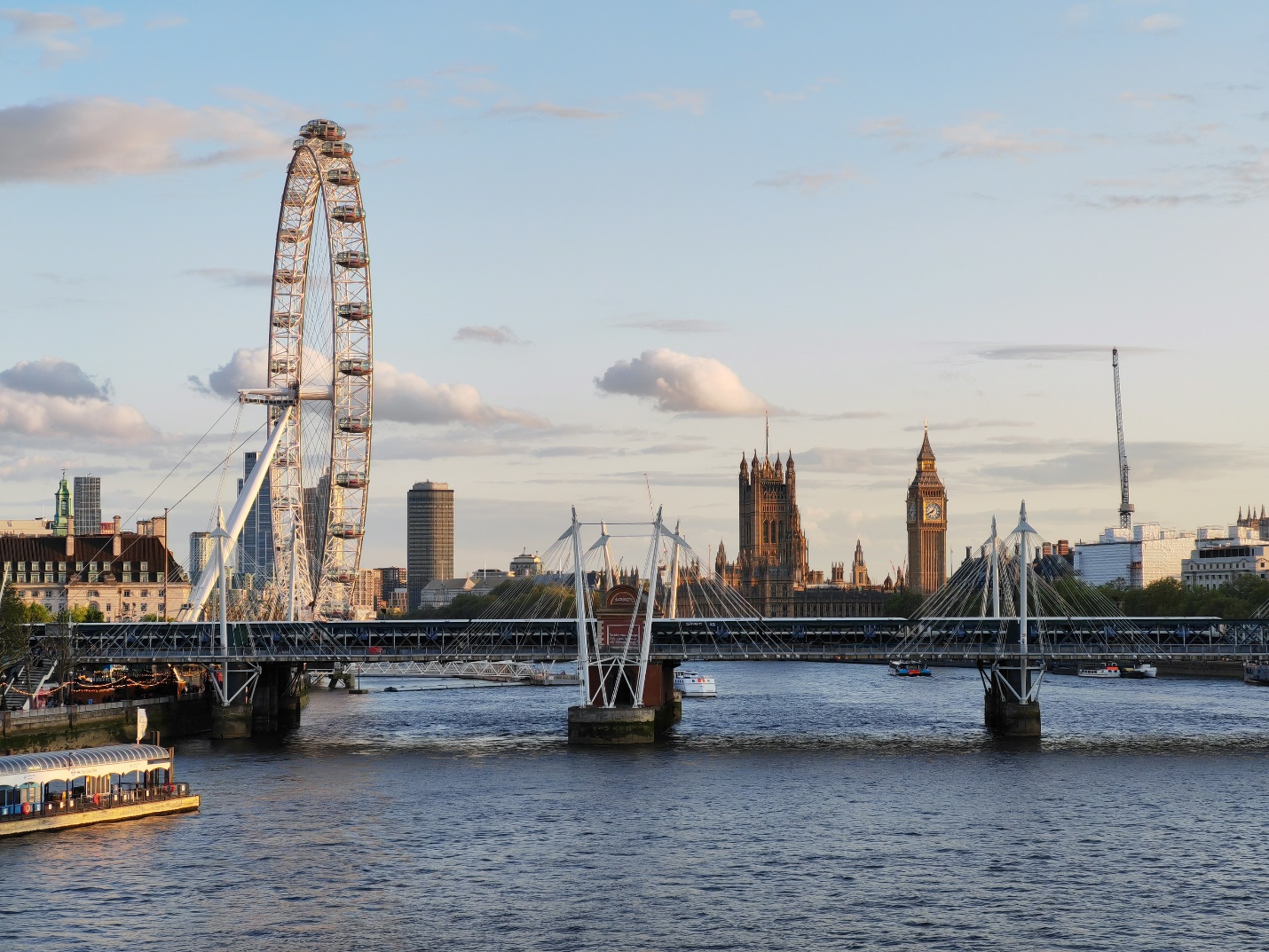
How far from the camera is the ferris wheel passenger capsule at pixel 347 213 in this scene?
105 metres

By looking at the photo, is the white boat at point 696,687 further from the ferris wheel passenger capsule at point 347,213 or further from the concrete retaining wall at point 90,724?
the concrete retaining wall at point 90,724

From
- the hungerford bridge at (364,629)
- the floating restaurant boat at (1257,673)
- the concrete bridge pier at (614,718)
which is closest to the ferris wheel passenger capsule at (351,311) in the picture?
the hungerford bridge at (364,629)

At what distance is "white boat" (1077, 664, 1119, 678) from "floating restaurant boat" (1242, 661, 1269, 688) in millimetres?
18296

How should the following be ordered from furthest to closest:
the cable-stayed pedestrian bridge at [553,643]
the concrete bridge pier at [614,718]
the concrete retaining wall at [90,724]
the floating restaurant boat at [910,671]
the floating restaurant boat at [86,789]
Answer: the floating restaurant boat at [910,671]
the cable-stayed pedestrian bridge at [553,643]
the concrete bridge pier at [614,718]
the concrete retaining wall at [90,724]
the floating restaurant boat at [86,789]

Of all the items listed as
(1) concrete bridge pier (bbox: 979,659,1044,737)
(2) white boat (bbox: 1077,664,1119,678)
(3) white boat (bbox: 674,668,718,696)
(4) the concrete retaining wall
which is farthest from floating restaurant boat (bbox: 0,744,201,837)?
(2) white boat (bbox: 1077,664,1119,678)

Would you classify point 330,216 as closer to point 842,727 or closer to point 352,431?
point 352,431

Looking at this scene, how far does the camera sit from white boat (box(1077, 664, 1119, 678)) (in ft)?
523

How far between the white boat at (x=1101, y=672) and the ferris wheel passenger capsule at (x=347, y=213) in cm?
8593

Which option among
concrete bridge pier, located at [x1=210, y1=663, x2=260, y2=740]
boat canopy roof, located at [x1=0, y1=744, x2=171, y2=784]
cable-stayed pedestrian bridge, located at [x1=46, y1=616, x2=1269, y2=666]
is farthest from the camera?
concrete bridge pier, located at [x1=210, y1=663, x2=260, y2=740]

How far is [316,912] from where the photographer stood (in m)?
44.5

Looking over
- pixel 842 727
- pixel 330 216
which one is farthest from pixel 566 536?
pixel 330 216

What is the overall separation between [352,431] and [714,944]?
70.8 meters

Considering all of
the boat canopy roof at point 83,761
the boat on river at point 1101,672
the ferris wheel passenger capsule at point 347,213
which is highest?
the ferris wheel passenger capsule at point 347,213

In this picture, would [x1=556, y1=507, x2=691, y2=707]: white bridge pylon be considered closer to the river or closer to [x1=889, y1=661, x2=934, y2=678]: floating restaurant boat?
the river
